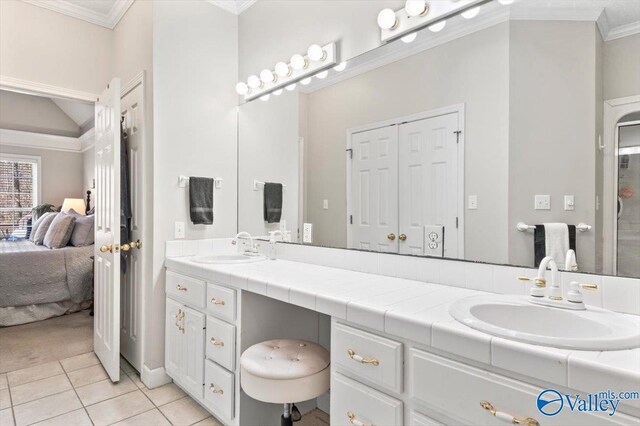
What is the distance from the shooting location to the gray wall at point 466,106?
149cm

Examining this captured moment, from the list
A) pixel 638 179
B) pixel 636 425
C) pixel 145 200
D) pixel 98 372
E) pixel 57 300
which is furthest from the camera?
pixel 57 300

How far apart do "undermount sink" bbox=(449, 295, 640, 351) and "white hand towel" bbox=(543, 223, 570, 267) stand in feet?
0.75

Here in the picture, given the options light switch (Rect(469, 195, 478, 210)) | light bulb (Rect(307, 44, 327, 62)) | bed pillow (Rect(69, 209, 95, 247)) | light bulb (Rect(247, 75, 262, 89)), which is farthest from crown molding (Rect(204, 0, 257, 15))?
bed pillow (Rect(69, 209, 95, 247))

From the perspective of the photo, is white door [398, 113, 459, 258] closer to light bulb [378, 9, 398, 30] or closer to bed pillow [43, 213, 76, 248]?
light bulb [378, 9, 398, 30]

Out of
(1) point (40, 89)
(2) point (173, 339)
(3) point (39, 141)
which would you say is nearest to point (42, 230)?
(3) point (39, 141)

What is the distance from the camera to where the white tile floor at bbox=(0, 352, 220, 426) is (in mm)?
2053

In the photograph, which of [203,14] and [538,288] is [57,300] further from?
[538,288]

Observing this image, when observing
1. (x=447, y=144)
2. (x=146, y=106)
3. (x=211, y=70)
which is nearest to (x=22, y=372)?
(x=146, y=106)

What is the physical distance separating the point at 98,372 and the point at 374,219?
238cm

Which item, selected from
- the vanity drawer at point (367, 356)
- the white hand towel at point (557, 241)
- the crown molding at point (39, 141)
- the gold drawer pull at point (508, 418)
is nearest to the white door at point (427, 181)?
the white hand towel at point (557, 241)

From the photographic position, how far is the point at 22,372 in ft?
8.75

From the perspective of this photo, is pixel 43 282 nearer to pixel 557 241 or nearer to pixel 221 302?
pixel 221 302

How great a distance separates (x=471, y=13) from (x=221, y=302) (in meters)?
1.83

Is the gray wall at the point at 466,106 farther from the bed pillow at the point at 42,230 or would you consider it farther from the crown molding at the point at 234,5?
the bed pillow at the point at 42,230
